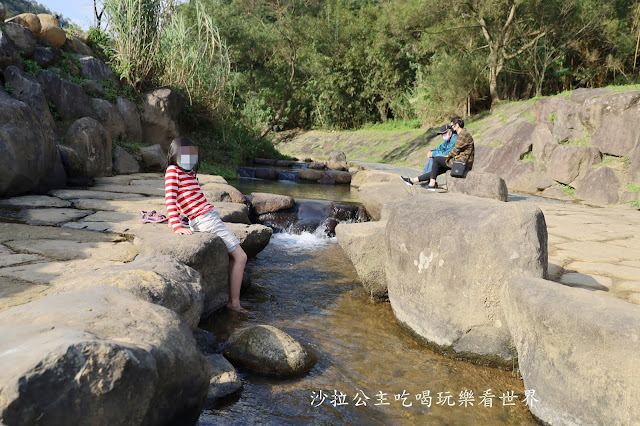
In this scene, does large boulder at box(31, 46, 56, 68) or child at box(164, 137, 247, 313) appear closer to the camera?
child at box(164, 137, 247, 313)

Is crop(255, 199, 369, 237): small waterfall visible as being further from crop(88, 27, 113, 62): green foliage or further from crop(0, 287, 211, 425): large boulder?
crop(0, 287, 211, 425): large boulder

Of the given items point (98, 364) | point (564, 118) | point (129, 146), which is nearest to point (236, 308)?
point (98, 364)

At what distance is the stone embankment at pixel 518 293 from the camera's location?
2.23 meters

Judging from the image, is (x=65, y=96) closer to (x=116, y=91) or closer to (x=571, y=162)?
(x=116, y=91)

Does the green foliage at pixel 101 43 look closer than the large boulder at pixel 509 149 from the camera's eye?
Yes

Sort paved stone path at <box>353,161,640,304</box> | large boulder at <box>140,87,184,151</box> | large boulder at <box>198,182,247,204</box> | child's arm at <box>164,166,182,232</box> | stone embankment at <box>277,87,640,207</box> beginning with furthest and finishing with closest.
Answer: large boulder at <box>140,87,184,151</box>
stone embankment at <box>277,87,640,207</box>
large boulder at <box>198,182,247,204</box>
child's arm at <box>164,166,182,232</box>
paved stone path at <box>353,161,640,304</box>

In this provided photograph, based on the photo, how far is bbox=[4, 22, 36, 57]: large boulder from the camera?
23.8ft

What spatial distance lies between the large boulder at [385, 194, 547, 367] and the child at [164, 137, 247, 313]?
125 centimetres

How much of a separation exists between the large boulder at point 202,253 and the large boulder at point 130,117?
17.8 ft

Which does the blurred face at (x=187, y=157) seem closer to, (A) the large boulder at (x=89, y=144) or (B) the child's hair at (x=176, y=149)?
(B) the child's hair at (x=176, y=149)

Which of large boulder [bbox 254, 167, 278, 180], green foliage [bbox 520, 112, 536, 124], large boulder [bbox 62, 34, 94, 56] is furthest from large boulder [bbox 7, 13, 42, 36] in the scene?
green foliage [bbox 520, 112, 536, 124]


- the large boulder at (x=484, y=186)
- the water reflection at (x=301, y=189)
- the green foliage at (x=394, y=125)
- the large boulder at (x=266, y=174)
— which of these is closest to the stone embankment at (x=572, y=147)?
the large boulder at (x=484, y=186)

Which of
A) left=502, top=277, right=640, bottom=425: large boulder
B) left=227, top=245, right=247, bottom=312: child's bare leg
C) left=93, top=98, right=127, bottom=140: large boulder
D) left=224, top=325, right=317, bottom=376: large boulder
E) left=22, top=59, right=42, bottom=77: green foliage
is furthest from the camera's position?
left=93, top=98, right=127, bottom=140: large boulder

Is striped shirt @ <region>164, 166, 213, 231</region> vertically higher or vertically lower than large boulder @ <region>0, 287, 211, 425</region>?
higher
